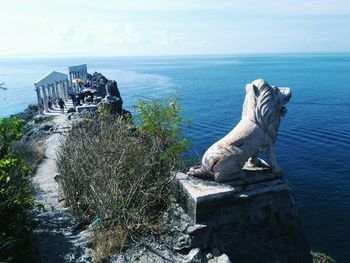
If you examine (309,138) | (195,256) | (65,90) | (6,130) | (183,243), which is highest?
(6,130)

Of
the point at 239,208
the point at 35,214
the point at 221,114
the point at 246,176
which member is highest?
the point at 246,176

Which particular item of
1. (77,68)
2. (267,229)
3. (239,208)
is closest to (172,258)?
(239,208)

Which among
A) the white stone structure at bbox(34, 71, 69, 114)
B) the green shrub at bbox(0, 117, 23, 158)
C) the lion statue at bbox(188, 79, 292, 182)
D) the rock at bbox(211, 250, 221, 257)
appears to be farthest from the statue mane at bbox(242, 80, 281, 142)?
the white stone structure at bbox(34, 71, 69, 114)

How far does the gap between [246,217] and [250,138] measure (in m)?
2.00

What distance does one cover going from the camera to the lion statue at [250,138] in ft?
31.0

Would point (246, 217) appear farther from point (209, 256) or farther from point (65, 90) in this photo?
point (65, 90)

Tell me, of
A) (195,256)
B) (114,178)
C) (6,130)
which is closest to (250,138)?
(195,256)

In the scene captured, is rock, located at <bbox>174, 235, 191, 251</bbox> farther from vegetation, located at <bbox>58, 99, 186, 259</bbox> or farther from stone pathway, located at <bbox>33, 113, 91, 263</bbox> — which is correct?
stone pathway, located at <bbox>33, 113, 91, 263</bbox>

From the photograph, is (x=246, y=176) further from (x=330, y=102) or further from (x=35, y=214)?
(x=330, y=102)

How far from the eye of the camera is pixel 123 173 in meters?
10.8

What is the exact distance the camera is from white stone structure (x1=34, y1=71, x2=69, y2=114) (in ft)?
105

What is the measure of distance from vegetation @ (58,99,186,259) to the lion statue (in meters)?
1.38

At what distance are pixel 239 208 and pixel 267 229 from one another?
1.11m

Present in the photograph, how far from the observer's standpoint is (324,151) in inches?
1160
